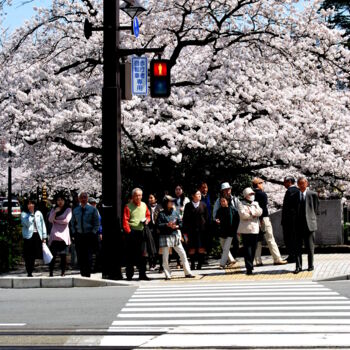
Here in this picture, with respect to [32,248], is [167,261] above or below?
below

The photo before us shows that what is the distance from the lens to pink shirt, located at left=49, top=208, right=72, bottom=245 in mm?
17891

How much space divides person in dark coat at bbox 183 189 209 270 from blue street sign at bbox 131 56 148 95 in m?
2.37

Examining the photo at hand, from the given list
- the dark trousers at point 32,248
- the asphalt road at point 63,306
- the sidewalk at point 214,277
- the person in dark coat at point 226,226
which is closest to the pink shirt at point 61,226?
the dark trousers at point 32,248

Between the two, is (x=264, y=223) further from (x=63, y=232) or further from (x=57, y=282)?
(x=57, y=282)

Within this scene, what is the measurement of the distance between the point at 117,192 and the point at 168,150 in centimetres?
483

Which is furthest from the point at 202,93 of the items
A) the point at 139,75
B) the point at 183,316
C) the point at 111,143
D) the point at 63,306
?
the point at 183,316

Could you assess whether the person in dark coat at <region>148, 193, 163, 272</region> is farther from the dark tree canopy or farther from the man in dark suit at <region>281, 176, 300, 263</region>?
the dark tree canopy

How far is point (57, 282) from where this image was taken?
15.9 meters

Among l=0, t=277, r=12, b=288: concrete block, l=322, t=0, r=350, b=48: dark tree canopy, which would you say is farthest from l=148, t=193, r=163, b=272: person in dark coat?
l=322, t=0, r=350, b=48: dark tree canopy

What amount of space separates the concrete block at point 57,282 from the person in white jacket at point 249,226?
10.8 feet

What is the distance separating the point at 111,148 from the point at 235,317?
6487 millimetres

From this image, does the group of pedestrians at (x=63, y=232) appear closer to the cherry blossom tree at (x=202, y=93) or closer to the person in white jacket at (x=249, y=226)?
the person in white jacket at (x=249, y=226)

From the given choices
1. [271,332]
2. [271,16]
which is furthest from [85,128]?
[271,332]

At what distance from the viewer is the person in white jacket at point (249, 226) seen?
16484 millimetres
